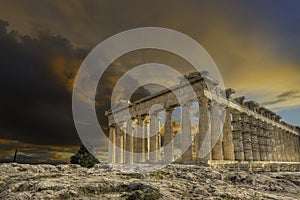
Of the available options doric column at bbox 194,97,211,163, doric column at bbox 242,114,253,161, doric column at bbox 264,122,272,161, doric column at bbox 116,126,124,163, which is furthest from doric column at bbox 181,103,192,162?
doric column at bbox 264,122,272,161

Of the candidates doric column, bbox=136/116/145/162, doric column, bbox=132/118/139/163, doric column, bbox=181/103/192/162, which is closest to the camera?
doric column, bbox=181/103/192/162

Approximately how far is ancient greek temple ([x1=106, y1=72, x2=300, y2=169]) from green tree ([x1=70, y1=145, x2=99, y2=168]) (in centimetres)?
530

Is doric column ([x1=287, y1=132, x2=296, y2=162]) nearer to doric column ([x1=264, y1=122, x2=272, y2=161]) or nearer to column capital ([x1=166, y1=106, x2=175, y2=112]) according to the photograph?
doric column ([x1=264, y1=122, x2=272, y2=161])

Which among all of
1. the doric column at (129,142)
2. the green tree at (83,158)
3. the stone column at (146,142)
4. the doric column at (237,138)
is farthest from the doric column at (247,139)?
the green tree at (83,158)

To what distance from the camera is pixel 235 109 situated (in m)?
31.8

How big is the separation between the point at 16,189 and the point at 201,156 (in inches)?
851

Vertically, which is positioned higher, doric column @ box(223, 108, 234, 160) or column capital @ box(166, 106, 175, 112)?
column capital @ box(166, 106, 175, 112)

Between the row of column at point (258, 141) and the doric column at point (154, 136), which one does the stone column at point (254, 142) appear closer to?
the row of column at point (258, 141)

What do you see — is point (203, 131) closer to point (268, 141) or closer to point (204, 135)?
point (204, 135)

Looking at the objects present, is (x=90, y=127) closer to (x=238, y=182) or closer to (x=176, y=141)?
(x=176, y=141)

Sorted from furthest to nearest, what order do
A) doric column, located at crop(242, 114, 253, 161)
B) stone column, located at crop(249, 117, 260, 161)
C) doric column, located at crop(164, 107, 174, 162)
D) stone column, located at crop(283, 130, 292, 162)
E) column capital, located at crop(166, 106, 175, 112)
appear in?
1. stone column, located at crop(283, 130, 292, 162)
2. stone column, located at crop(249, 117, 260, 161)
3. doric column, located at crop(242, 114, 253, 161)
4. column capital, located at crop(166, 106, 175, 112)
5. doric column, located at crop(164, 107, 174, 162)

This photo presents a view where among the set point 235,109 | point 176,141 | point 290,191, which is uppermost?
point 235,109

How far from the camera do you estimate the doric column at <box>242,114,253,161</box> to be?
3262cm

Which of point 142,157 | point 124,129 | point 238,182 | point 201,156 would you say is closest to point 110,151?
point 124,129
